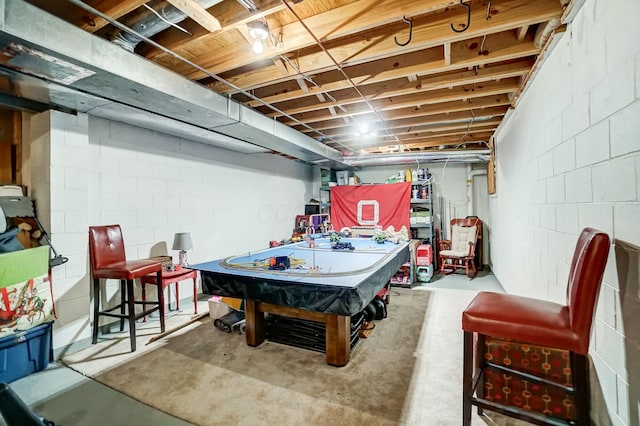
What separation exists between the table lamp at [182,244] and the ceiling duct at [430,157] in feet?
11.4

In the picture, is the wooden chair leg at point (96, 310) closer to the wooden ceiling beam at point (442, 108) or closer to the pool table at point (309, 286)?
the pool table at point (309, 286)

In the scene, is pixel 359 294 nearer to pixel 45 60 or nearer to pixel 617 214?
pixel 617 214

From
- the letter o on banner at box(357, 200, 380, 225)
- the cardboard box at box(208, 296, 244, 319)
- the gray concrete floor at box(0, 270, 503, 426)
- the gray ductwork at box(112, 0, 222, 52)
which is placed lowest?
the gray concrete floor at box(0, 270, 503, 426)

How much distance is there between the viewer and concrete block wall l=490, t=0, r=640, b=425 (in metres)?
1.27

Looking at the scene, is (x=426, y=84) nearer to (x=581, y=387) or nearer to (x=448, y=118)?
(x=448, y=118)

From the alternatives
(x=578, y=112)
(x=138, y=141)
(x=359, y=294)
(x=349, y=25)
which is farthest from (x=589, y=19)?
(x=138, y=141)

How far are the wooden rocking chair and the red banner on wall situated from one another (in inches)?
37.1

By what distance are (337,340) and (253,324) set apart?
2.88 ft

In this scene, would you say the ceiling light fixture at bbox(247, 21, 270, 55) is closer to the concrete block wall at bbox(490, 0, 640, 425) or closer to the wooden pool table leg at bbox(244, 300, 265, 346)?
the concrete block wall at bbox(490, 0, 640, 425)

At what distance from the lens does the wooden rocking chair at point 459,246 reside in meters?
5.48

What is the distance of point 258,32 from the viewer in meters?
1.93

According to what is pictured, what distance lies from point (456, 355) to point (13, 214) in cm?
411

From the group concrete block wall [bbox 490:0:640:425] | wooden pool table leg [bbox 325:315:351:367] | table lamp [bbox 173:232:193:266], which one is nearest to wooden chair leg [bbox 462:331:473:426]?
concrete block wall [bbox 490:0:640:425]

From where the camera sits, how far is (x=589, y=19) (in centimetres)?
161
